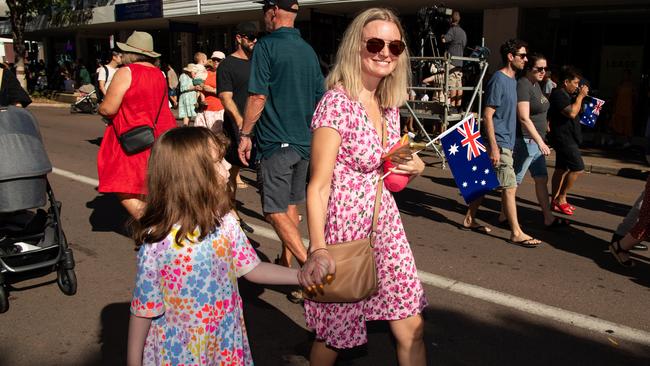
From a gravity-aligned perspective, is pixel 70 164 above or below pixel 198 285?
below

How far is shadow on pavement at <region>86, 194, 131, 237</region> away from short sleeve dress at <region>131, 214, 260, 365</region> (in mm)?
3930

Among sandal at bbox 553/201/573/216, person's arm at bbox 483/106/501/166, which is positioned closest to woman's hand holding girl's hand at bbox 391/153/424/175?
person's arm at bbox 483/106/501/166

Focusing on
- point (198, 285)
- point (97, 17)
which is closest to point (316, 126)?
point (198, 285)

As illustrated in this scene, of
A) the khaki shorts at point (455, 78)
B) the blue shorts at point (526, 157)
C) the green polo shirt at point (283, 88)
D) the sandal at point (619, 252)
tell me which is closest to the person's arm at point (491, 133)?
the blue shorts at point (526, 157)

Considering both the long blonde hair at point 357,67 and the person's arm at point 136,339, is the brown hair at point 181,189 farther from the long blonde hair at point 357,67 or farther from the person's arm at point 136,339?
the long blonde hair at point 357,67

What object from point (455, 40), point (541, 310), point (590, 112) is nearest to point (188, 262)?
point (541, 310)

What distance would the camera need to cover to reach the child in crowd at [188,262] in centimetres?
208

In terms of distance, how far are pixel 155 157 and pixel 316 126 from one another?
75 centimetres

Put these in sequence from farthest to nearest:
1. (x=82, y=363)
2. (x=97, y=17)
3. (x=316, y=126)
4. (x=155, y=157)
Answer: (x=97, y=17)
(x=82, y=363)
(x=316, y=126)
(x=155, y=157)

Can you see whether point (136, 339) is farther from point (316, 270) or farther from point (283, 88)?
point (283, 88)

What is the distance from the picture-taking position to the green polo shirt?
3.97 m

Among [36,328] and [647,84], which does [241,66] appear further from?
[647,84]

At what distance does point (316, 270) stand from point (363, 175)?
0.61 metres

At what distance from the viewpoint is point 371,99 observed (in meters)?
2.76
